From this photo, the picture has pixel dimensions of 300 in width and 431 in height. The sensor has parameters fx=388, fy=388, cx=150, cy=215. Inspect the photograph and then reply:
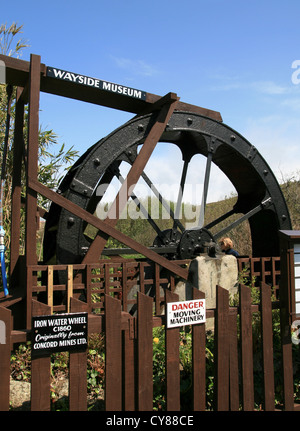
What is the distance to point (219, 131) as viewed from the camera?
20.4 ft

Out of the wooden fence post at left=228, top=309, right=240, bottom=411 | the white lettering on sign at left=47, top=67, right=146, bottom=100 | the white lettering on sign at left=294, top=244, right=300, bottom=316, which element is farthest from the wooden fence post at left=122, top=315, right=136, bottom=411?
the white lettering on sign at left=47, top=67, right=146, bottom=100

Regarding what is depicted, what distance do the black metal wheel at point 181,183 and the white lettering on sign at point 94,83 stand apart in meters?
0.34

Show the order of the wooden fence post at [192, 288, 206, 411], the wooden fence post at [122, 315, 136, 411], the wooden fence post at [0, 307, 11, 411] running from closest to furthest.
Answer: the wooden fence post at [0, 307, 11, 411]
the wooden fence post at [122, 315, 136, 411]
the wooden fence post at [192, 288, 206, 411]

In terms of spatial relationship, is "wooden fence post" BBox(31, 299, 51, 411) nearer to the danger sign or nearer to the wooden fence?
the wooden fence

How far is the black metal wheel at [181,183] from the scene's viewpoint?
494cm

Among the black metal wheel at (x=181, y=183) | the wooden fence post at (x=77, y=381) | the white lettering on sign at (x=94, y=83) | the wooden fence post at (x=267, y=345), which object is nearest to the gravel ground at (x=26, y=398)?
the wooden fence post at (x=77, y=381)

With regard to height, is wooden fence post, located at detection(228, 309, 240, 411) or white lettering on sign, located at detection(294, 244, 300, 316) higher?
white lettering on sign, located at detection(294, 244, 300, 316)

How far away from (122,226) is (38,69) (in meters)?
16.4

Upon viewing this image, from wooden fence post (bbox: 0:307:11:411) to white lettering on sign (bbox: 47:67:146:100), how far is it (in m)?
3.35

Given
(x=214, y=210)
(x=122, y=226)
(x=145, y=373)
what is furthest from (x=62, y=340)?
(x=122, y=226)

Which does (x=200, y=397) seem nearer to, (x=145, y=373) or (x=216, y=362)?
(x=216, y=362)

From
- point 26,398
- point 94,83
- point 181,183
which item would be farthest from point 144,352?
point 181,183

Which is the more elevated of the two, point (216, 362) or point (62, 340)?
point (62, 340)

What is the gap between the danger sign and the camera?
8.15 feet
